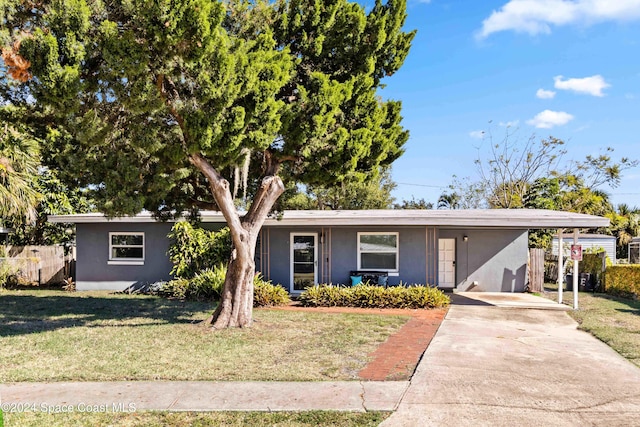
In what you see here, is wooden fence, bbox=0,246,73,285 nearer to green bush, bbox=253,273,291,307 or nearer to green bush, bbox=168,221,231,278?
green bush, bbox=168,221,231,278

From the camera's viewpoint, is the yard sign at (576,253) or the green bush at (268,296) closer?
the yard sign at (576,253)

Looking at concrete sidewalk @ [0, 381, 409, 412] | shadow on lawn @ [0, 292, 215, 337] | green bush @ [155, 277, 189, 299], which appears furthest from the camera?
green bush @ [155, 277, 189, 299]

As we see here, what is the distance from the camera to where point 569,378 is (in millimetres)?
6234

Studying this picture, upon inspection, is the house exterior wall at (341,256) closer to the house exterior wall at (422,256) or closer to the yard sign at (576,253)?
the house exterior wall at (422,256)

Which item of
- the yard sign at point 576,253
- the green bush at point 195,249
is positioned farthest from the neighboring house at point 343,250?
the yard sign at point 576,253

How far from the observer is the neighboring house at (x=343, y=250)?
15.3 meters

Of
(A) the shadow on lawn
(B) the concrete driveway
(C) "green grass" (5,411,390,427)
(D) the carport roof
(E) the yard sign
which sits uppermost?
(D) the carport roof

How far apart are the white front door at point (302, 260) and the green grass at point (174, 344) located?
3819 mm

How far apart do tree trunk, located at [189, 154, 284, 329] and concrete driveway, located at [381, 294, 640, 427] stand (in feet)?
12.6

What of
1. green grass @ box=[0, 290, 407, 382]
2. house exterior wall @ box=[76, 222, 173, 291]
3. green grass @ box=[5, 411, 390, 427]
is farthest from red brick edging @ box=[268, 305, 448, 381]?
house exterior wall @ box=[76, 222, 173, 291]

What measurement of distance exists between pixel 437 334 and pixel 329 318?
289 centimetres

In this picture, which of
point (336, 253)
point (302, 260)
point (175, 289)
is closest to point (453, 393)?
point (336, 253)

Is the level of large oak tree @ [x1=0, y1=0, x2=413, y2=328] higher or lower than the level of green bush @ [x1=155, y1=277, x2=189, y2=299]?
Result: higher

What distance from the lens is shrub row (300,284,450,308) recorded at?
42.8 ft
